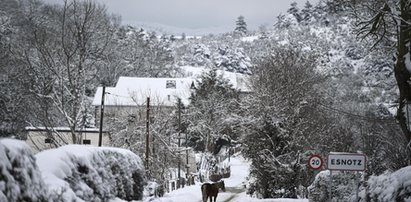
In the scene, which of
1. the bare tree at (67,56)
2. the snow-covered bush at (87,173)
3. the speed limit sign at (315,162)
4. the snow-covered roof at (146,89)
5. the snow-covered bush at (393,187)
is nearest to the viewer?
the snow-covered bush at (87,173)

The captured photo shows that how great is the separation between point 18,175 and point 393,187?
7.30 metres

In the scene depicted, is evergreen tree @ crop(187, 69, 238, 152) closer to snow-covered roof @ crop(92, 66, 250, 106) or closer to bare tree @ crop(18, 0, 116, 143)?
snow-covered roof @ crop(92, 66, 250, 106)

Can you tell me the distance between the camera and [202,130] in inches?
2472

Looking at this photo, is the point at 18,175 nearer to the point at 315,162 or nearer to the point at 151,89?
the point at 315,162

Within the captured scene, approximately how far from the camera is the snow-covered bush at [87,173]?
8820 millimetres

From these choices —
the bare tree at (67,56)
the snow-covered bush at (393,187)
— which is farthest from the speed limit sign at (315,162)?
the bare tree at (67,56)

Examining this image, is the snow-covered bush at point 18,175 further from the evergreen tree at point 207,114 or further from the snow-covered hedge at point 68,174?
the evergreen tree at point 207,114

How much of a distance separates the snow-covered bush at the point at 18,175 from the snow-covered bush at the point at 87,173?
25.4 inches

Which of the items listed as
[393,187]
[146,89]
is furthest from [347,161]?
[146,89]

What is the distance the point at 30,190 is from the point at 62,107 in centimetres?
2104

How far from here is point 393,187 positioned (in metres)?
9.79

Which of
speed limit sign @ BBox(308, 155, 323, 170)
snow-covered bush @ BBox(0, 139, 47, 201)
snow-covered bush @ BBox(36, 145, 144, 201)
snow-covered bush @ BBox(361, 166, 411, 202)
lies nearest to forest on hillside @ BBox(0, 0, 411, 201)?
speed limit sign @ BBox(308, 155, 323, 170)

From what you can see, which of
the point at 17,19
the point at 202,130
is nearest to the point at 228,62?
the point at 202,130

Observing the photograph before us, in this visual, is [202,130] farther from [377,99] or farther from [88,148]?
[88,148]
